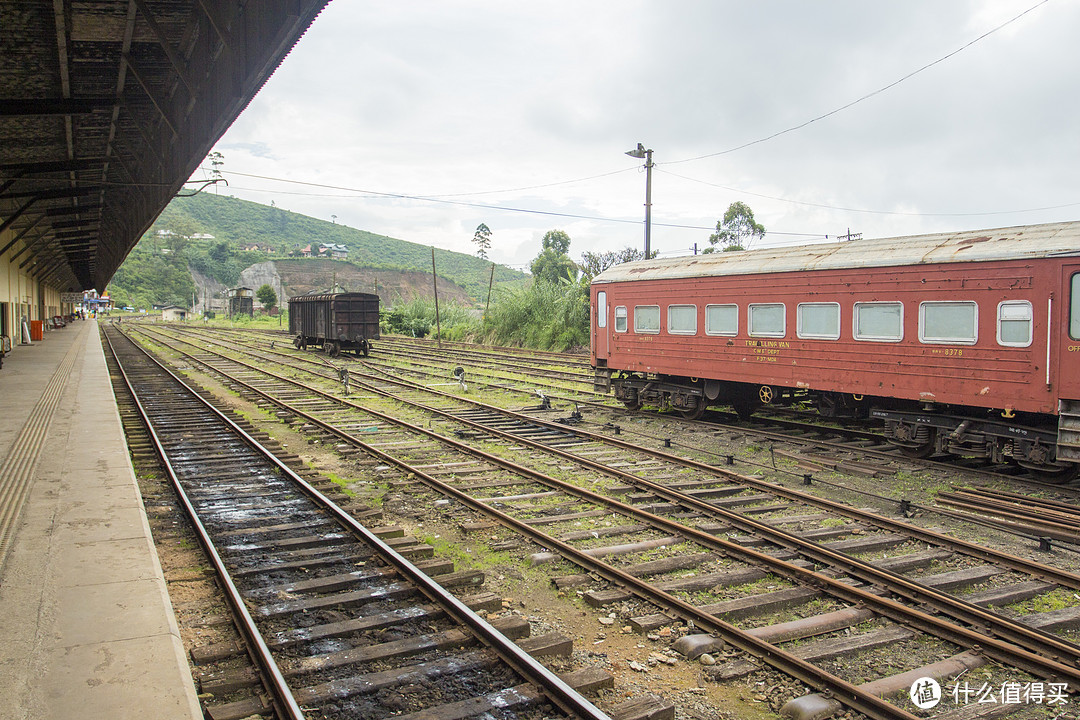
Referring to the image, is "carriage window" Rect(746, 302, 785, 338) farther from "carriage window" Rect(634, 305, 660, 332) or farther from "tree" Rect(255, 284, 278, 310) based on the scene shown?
"tree" Rect(255, 284, 278, 310)


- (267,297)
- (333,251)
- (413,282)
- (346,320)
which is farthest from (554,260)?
(333,251)

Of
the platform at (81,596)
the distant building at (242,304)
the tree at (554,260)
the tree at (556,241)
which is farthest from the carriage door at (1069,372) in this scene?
the distant building at (242,304)

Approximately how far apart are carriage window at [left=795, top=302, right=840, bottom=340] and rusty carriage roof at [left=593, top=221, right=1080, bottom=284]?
659mm

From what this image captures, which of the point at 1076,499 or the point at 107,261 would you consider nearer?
the point at 1076,499

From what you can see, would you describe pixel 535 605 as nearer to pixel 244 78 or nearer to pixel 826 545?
pixel 826 545

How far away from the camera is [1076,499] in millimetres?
9062

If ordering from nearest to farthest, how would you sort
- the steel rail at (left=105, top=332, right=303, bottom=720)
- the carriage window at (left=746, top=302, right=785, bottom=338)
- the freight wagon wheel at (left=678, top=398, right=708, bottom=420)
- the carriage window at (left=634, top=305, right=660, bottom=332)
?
the steel rail at (left=105, top=332, right=303, bottom=720)
the carriage window at (left=746, top=302, right=785, bottom=338)
the freight wagon wheel at (left=678, top=398, right=708, bottom=420)
the carriage window at (left=634, top=305, right=660, bottom=332)

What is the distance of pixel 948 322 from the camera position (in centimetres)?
1065

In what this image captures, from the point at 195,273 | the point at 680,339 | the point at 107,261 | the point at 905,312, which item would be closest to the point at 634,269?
the point at 680,339

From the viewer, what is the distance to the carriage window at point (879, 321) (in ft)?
37.1

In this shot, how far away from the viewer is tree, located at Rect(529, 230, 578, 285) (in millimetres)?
60844

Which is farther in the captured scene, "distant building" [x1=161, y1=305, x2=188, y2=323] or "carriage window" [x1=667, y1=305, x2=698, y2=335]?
"distant building" [x1=161, y1=305, x2=188, y2=323]

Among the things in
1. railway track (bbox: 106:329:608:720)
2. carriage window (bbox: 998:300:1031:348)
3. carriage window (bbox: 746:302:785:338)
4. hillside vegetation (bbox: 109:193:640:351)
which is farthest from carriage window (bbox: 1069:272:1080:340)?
hillside vegetation (bbox: 109:193:640:351)

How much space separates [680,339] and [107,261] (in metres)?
Result: 35.8
